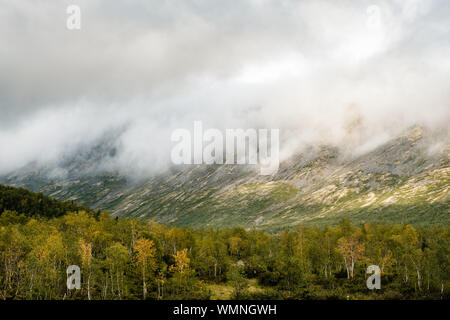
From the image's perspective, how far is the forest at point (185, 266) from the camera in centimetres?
6712

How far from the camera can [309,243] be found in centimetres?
11625

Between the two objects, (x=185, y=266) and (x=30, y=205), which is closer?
(x=185, y=266)

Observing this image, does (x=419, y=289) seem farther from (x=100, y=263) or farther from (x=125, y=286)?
(x=100, y=263)

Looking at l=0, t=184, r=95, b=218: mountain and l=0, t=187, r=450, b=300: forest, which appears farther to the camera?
l=0, t=184, r=95, b=218: mountain

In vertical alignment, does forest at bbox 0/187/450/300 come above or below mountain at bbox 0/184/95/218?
below

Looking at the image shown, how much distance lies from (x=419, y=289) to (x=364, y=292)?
15100mm

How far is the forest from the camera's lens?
220 feet

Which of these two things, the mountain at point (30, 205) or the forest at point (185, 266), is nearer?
the forest at point (185, 266)

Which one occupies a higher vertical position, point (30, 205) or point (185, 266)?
point (30, 205)

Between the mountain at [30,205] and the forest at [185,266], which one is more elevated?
the mountain at [30,205]

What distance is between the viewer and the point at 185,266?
282ft
